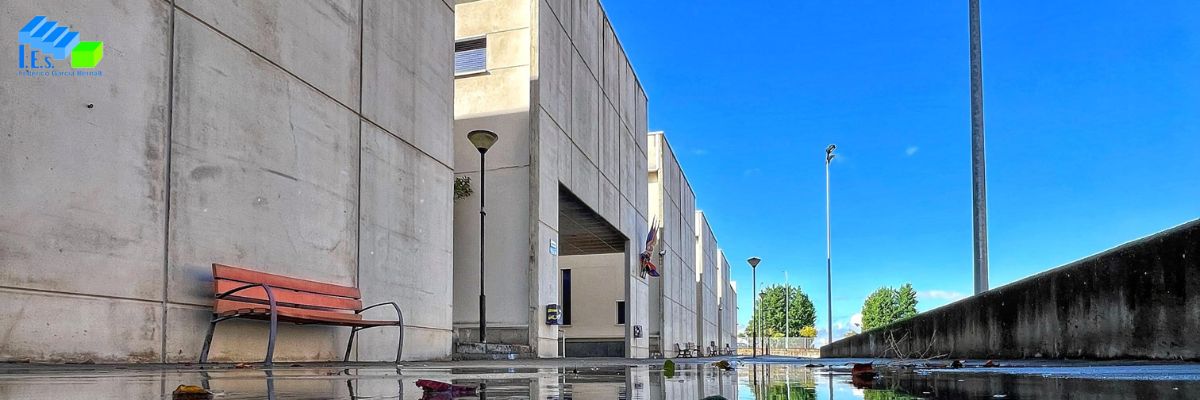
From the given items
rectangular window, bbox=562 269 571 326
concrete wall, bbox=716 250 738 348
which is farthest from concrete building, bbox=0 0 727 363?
concrete wall, bbox=716 250 738 348

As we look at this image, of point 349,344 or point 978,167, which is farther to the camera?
point 978,167

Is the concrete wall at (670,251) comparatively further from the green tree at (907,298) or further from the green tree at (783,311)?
the green tree at (907,298)

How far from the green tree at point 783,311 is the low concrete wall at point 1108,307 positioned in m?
114

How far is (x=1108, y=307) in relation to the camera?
6.57 m

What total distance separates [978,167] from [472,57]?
10393mm

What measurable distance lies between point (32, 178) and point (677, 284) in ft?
124

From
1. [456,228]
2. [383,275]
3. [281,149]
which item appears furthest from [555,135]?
[281,149]

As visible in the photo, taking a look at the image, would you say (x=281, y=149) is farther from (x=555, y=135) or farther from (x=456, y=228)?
(x=555, y=135)

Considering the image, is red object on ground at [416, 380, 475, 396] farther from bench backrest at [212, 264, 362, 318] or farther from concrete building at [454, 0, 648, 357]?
concrete building at [454, 0, 648, 357]

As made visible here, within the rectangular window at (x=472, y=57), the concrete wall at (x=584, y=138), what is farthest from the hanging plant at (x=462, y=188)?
the rectangular window at (x=472, y=57)

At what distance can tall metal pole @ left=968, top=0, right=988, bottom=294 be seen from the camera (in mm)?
13203

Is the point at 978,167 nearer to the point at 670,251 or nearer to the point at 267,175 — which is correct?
the point at 267,175

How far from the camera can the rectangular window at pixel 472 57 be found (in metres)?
18.5

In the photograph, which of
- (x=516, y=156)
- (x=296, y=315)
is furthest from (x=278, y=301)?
(x=516, y=156)
